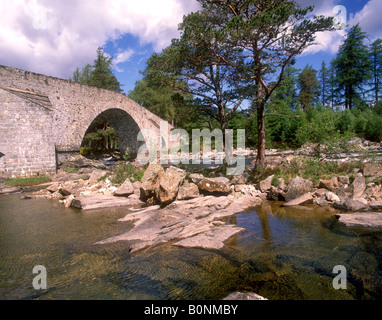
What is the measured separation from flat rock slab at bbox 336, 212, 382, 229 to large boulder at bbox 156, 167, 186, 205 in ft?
14.8

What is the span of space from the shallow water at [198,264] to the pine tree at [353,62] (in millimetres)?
35069

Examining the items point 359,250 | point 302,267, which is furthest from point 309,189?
point 302,267

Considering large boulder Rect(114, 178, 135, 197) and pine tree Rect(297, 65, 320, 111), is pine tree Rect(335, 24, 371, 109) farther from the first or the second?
large boulder Rect(114, 178, 135, 197)

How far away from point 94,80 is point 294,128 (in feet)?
83.0

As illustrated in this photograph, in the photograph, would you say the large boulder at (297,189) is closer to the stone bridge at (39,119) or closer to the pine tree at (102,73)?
the stone bridge at (39,119)

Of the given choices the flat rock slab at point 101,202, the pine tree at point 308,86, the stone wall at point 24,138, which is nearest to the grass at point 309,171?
the flat rock slab at point 101,202

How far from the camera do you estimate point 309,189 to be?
7.76 metres

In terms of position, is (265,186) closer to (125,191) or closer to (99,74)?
(125,191)

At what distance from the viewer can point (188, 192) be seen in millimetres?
7883

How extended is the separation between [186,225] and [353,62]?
123 feet

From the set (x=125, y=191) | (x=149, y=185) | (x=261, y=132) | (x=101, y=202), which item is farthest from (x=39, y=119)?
(x=261, y=132)

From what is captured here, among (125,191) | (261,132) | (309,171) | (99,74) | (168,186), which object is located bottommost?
(125,191)

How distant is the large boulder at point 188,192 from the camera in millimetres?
7787
